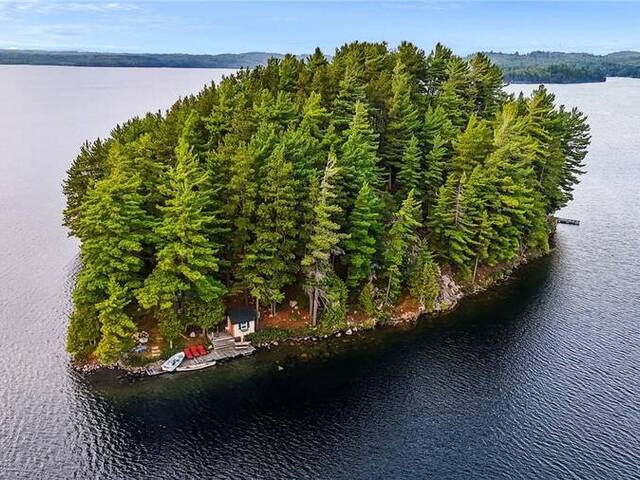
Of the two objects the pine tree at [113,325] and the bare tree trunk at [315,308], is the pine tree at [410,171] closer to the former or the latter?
the bare tree trunk at [315,308]

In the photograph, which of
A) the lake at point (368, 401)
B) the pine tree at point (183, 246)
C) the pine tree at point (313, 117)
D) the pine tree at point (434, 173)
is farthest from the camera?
the pine tree at point (434, 173)

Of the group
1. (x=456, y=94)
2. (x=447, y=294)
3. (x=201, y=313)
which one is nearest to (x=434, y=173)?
(x=447, y=294)

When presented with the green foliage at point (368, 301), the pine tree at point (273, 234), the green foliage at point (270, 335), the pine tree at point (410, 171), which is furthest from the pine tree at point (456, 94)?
the green foliage at point (270, 335)

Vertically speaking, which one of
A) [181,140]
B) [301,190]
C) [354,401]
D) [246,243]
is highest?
[181,140]

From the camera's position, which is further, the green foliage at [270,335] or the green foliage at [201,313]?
the green foliage at [270,335]

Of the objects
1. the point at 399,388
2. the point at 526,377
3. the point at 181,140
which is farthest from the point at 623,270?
the point at 181,140

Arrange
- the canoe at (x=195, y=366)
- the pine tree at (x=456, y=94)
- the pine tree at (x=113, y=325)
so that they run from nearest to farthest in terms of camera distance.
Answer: the pine tree at (x=113, y=325) < the canoe at (x=195, y=366) < the pine tree at (x=456, y=94)

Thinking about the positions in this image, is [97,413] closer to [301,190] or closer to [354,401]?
[354,401]
